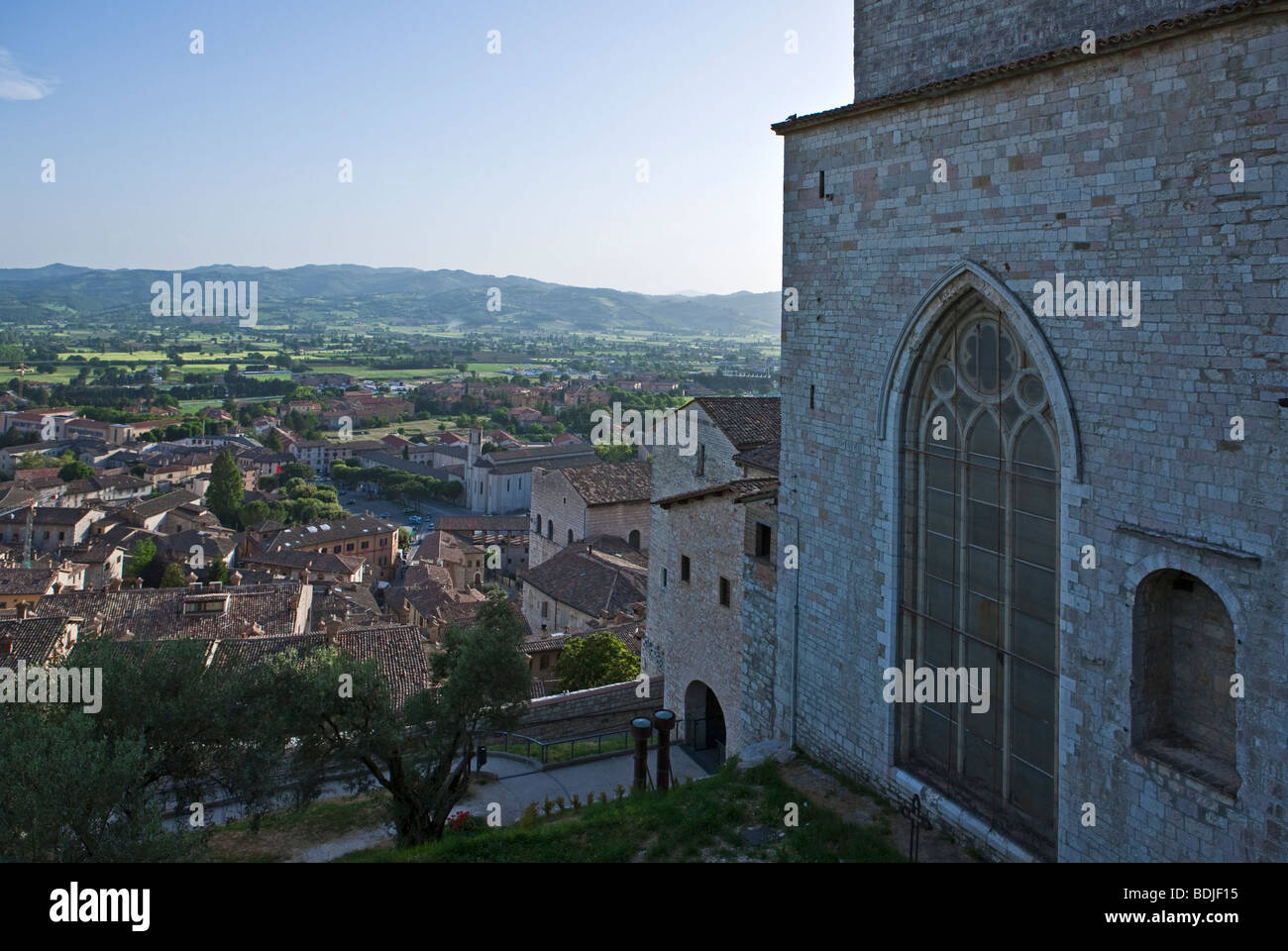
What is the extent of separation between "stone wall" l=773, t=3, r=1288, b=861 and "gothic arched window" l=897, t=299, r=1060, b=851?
0.26 metres

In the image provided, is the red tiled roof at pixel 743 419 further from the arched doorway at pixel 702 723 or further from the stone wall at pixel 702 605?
the arched doorway at pixel 702 723

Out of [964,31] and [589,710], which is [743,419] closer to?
[589,710]

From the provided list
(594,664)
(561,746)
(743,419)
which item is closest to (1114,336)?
(561,746)

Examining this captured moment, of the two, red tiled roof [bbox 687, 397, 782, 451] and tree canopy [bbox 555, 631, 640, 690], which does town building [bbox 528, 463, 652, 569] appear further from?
red tiled roof [bbox 687, 397, 782, 451]

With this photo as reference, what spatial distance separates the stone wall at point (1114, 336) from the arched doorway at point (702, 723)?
782cm

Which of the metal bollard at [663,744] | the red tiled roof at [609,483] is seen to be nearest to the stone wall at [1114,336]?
the metal bollard at [663,744]

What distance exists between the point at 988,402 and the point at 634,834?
18.5ft

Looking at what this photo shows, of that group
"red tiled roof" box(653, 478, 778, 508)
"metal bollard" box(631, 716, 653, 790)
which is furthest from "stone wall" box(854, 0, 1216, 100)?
"metal bollard" box(631, 716, 653, 790)

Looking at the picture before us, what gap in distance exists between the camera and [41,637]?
982 inches

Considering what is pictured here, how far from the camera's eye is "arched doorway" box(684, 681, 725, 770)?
713 inches

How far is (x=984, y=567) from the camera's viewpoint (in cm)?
911

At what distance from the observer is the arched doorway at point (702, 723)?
18109 mm
